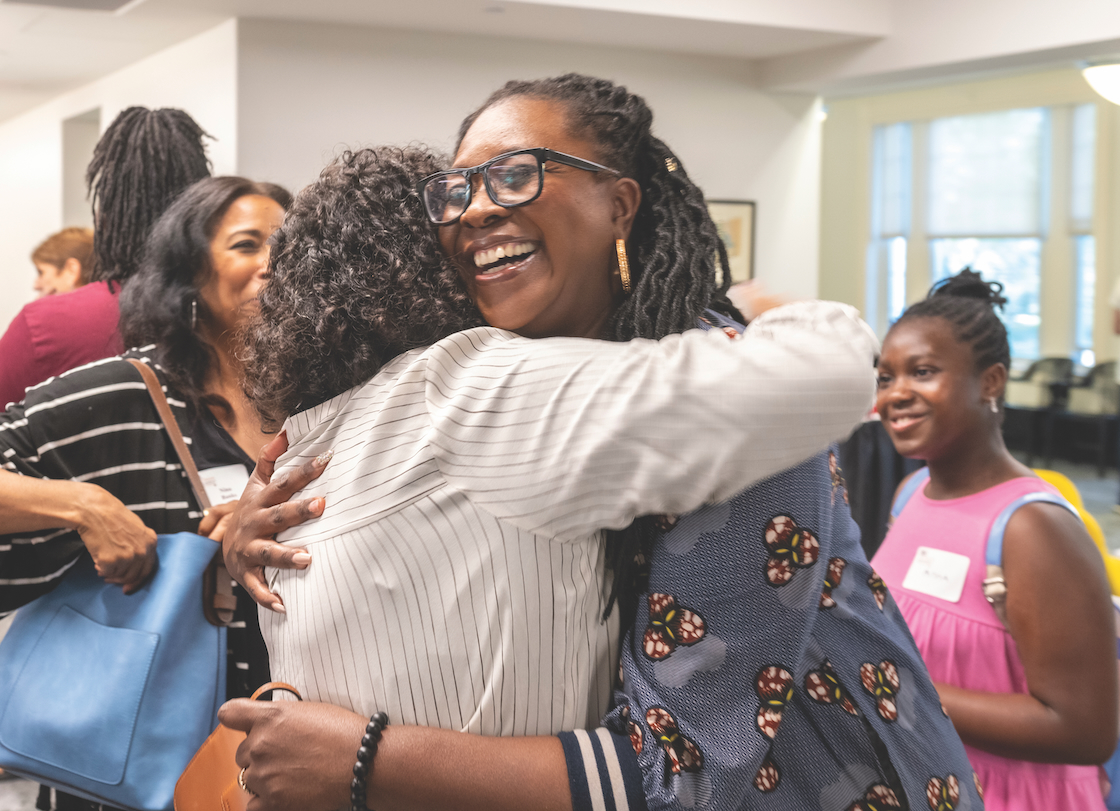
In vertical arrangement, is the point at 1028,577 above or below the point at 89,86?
below

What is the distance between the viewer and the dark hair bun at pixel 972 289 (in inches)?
94.4

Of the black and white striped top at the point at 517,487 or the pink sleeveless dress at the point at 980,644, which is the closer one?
the black and white striped top at the point at 517,487

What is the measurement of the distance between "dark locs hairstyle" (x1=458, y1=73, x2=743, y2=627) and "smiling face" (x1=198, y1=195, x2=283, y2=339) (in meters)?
0.92

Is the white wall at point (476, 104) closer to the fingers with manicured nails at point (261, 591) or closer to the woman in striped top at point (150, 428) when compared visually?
the woman in striped top at point (150, 428)

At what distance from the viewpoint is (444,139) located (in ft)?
19.4

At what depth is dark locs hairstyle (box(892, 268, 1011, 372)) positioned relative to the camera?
87.8 inches

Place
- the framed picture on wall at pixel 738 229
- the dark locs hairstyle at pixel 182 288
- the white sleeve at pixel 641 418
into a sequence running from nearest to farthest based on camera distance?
A: the white sleeve at pixel 641 418, the dark locs hairstyle at pixel 182 288, the framed picture on wall at pixel 738 229

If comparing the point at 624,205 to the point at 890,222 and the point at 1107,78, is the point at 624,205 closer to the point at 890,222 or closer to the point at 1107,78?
the point at 1107,78

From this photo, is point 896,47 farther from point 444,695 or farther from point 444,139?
point 444,695

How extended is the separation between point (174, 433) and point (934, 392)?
1.62 metres

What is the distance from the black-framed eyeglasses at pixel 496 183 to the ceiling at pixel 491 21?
4.56m

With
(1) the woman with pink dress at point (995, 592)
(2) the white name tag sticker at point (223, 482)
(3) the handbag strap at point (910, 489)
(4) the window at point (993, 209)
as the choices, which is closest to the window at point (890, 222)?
(4) the window at point (993, 209)

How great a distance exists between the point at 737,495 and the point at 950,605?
105 cm

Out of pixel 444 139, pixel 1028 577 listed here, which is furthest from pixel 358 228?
pixel 444 139
